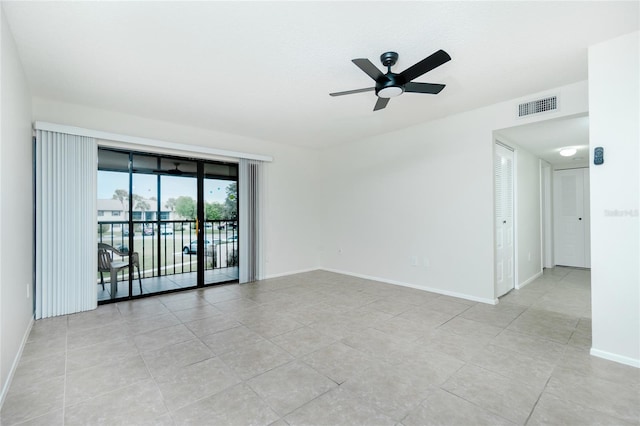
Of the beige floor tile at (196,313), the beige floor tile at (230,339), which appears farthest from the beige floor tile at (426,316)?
the beige floor tile at (196,313)

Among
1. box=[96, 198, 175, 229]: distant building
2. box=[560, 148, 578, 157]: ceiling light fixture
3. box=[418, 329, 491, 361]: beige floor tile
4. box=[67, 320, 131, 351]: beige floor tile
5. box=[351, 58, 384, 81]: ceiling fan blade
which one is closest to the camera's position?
box=[351, 58, 384, 81]: ceiling fan blade

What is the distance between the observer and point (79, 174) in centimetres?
365

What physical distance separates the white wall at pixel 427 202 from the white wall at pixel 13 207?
458 cm

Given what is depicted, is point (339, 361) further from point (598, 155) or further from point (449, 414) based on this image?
point (598, 155)

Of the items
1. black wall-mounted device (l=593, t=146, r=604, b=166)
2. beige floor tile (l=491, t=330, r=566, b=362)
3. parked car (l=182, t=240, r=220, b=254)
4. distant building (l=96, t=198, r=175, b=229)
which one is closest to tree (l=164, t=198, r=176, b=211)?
distant building (l=96, t=198, r=175, b=229)

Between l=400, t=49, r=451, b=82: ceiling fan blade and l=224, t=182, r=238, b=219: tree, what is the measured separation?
A: 3.74 metres

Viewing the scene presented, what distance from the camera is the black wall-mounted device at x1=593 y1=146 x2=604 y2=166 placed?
2420 millimetres

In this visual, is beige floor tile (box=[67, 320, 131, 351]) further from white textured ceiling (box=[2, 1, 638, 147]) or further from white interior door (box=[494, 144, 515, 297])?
white interior door (box=[494, 144, 515, 297])

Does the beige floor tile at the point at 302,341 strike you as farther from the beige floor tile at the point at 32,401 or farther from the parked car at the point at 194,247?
the parked car at the point at 194,247

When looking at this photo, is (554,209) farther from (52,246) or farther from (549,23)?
(52,246)

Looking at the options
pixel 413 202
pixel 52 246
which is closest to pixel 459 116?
pixel 413 202

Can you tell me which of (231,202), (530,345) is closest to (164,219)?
(231,202)

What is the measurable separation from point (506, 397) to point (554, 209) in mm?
6531

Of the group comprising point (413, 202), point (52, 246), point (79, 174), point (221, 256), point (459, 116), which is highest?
point (459, 116)
